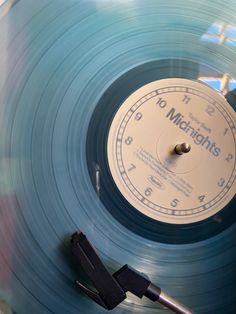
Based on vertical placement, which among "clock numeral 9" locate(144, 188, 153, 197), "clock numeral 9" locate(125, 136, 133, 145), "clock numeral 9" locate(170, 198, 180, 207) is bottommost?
"clock numeral 9" locate(170, 198, 180, 207)

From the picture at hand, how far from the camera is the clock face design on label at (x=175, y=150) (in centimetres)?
57

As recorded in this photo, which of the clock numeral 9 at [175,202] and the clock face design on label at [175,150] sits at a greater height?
the clock face design on label at [175,150]

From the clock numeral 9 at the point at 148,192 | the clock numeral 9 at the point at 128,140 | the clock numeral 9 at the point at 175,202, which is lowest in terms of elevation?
the clock numeral 9 at the point at 175,202

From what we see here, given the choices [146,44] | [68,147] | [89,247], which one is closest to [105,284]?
[89,247]

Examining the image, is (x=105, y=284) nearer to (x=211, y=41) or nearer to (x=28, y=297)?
(x=28, y=297)

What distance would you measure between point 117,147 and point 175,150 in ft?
0.25

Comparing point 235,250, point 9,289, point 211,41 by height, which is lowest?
point 235,250

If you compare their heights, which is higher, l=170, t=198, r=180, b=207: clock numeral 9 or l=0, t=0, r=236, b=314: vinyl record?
l=0, t=0, r=236, b=314: vinyl record

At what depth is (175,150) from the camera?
0.58 metres

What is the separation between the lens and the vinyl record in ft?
1.77

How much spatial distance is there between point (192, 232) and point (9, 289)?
0.23 meters

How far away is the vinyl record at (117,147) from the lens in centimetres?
54

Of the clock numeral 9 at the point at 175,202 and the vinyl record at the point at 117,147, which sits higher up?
the vinyl record at the point at 117,147

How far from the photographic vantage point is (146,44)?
0.58 m
